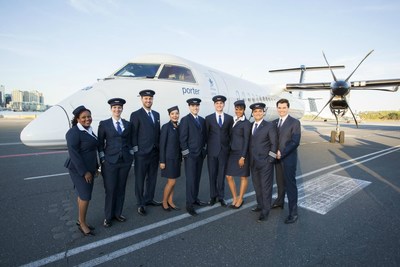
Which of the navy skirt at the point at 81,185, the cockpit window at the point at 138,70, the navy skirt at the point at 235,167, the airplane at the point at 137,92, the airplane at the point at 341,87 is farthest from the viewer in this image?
the airplane at the point at 341,87

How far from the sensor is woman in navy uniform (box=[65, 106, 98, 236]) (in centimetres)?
313

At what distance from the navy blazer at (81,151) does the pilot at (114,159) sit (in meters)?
0.19

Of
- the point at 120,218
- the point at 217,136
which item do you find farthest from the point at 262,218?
the point at 120,218

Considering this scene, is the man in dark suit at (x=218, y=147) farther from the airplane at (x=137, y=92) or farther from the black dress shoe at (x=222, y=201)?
the airplane at (x=137, y=92)

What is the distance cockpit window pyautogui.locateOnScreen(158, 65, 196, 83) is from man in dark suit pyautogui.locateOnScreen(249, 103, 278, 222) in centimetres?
285

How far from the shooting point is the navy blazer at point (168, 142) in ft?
13.6

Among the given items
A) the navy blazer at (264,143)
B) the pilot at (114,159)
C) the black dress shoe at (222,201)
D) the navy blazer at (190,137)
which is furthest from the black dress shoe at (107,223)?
the navy blazer at (264,143)

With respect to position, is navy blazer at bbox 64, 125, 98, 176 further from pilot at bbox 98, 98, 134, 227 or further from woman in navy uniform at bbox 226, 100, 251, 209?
woman in navy uniform at bbox 226, 100, 251, 209

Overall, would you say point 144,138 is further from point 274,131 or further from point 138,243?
point 274,131

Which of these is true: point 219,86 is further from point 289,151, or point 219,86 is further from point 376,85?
point 376,85

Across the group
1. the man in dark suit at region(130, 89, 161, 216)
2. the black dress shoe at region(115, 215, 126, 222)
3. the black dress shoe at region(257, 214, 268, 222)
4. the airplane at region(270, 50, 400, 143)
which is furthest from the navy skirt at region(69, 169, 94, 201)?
the airplane at region(270, 50, 400, 143)

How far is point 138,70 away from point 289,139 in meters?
4.16

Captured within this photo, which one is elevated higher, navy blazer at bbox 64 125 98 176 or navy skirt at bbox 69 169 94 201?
navy blazer at bbox 64 125 98 176

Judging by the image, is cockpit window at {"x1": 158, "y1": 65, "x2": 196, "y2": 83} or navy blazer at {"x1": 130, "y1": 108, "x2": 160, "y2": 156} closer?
navy blazer at {"x1": 130, "y1": 108, "x2": 160, "y2": 156}
